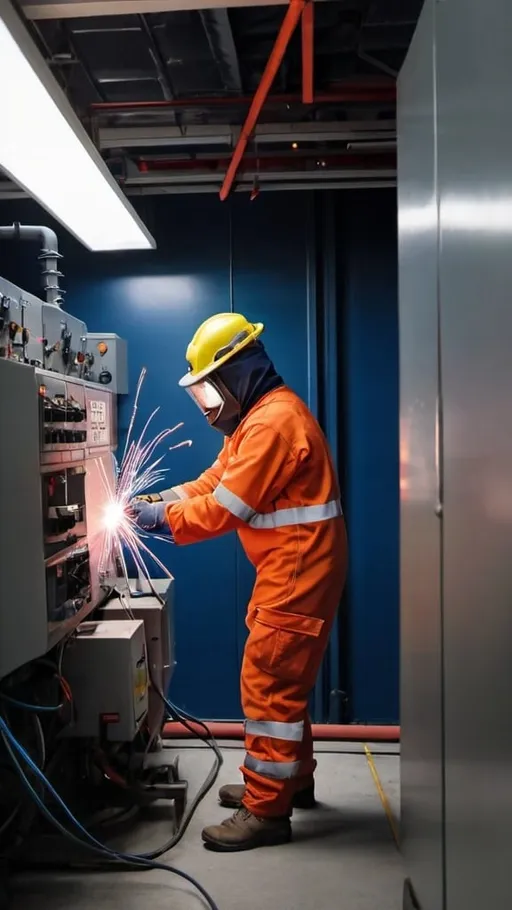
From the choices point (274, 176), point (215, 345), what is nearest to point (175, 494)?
point (215, 345)

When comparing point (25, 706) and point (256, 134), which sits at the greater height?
point (256, 134)

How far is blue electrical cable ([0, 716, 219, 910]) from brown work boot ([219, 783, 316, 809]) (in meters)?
0.42

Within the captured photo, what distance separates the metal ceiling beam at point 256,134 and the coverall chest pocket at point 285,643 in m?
1.92

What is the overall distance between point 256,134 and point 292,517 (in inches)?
64.1

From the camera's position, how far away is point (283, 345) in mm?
3500

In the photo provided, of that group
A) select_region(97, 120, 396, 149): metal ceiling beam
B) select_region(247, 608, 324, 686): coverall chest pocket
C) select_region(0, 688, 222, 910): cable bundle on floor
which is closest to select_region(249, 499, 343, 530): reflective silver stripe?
select_region(247, 608, 324, 686): coverall chest pocket

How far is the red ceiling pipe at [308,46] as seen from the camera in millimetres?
1937

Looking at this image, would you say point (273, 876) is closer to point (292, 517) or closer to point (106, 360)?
point (292, 517)

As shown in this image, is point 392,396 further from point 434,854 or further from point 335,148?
point 434,854

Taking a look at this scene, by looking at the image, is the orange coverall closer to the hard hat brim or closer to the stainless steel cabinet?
the hard hat brim

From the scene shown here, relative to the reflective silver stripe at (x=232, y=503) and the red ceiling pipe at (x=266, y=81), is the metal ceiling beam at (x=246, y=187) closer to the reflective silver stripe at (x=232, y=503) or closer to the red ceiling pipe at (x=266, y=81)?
the red ceiling pipe at (x=266, y=81)

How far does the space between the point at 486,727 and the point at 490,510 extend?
1.06 ft

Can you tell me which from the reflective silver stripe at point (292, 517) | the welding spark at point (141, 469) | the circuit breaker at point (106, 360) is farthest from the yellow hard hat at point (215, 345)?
the circuit breaker at point (106, 360)

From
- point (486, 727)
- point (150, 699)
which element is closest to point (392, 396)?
point (150, 699)
